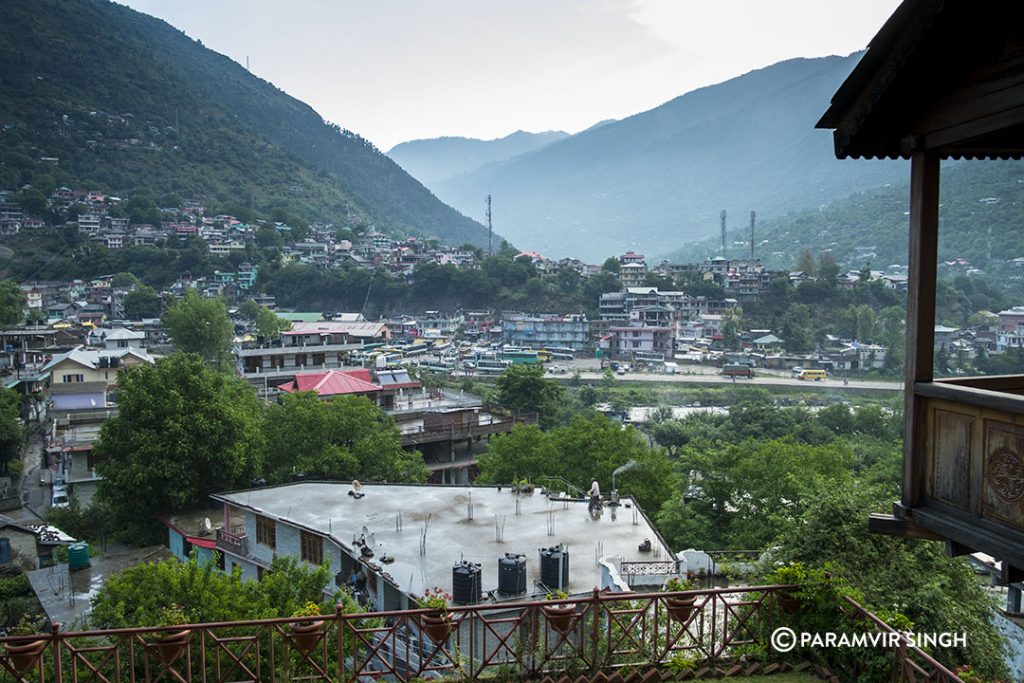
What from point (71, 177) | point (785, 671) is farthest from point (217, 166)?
point (785, 671)

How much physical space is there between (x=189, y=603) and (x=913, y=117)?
9.75 meters

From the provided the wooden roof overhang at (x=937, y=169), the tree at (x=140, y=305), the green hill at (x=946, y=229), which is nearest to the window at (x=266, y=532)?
the wooden roof overhang at (x=937, y=169)

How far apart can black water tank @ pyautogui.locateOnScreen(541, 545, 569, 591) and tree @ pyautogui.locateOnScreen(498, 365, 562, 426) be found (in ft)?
88.1

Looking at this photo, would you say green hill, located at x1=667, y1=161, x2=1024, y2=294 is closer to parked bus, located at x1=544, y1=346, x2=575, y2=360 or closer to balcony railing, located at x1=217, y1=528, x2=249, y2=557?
parked bus, located at x1=544, y1=346, x2=575, y2=360

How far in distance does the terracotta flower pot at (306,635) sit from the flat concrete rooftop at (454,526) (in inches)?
203

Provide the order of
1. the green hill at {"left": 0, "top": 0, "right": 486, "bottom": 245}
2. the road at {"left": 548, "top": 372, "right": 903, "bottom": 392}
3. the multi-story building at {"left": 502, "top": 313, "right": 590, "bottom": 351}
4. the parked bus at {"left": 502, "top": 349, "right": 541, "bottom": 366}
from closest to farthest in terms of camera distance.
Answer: the road at {"left": 548, "top": 372, "right": 903, "bottom": 392} → the parked bus at {"left": 502, "top": 349, "right": 541, "bottom": 366} → the multi-story building at {"left": 502, "top": 313, "right": 590, "bottom": 351} → the green hill at {"left": 0, "top": 0, "right": 486, "bottom": 245}

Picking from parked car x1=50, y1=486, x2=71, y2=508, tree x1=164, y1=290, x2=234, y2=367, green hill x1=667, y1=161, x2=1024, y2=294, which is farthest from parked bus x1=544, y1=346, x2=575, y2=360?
parked car x1=50, y1=486, x2=71, y2=508

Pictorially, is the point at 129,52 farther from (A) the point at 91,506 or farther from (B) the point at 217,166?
(A) the point at 91,506

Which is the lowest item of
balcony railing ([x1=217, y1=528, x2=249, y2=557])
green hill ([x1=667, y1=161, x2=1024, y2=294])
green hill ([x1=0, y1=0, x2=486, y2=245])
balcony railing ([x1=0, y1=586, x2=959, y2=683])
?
balcony railing ([x1=217, y1=528, x2=249, y2=557])

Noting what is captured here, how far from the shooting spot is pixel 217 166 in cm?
12512

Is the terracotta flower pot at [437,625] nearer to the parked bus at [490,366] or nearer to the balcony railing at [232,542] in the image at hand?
the balcony railing at [232,542]

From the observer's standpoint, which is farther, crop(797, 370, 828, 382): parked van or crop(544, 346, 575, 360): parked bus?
crop(544, 346, 575, 360): parked bus

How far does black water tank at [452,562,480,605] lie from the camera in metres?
9.66

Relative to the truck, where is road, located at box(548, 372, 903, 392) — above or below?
below
